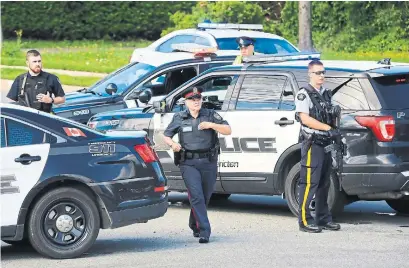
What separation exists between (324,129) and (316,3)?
23.4 meters

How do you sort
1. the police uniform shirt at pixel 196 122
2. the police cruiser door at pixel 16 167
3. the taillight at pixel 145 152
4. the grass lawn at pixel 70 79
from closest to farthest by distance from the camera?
the police cruiser door at pixel 16 167 < the taillight at pixel 145 152 < the police uniform shirt at pixel 196 122 < the grass lawn at pixel 70 79

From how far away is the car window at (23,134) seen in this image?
29.6ft

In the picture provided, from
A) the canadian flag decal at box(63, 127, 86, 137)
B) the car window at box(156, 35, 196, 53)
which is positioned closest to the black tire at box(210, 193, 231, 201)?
the canadian flag decal at box(63, 127, 86, 137)

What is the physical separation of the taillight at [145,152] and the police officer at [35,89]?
319 cm

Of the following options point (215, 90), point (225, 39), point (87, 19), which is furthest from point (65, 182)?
point (87, 19)

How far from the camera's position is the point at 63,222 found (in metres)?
9.05

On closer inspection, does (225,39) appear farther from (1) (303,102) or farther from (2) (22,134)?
(2) (22,134)

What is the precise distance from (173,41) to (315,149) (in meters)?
9.54

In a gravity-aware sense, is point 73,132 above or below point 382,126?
above

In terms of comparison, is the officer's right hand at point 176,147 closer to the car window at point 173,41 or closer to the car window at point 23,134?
the car window at point 23,134

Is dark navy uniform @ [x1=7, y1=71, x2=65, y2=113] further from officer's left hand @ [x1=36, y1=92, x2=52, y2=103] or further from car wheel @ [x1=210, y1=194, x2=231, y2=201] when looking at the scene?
car wheel @ [x1=210, y1=194, x2=231, y2=201]

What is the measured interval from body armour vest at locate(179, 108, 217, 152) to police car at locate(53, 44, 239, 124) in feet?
16.3

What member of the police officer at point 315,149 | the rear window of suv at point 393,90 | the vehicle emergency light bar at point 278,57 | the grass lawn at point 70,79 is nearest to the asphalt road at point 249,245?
the police officer at point 315,149

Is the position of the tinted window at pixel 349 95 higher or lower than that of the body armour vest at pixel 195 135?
higher
